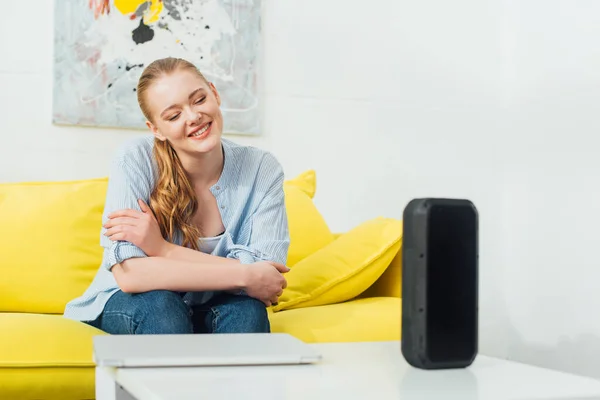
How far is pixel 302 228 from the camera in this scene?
234 cm

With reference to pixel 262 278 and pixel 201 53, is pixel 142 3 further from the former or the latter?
pixel 262 278

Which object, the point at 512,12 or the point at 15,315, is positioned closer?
the point at 15,315

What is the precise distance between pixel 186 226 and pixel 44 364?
0.44 metres

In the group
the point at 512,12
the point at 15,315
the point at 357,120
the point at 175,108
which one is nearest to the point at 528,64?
the point at 512,12

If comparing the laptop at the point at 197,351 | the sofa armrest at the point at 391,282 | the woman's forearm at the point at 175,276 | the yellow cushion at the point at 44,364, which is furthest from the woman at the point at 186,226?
the sofa armrest at the point at 391,282

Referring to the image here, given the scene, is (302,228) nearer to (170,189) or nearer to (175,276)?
(170,189)

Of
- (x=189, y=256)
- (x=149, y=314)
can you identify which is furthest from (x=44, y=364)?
(x=189, y=256)

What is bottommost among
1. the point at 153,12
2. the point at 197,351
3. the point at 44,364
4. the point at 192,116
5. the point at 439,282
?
the point at 44,364

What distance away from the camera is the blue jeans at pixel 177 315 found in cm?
154

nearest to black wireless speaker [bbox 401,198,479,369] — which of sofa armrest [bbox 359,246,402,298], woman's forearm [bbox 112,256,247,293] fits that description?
woman's forearm [bbox 112,256,247,293]

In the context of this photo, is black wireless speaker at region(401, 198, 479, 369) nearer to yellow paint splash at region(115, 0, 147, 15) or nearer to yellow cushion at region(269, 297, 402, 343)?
yellow cushion at region(269, 297, 402, 343)

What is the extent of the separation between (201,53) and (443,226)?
6.39 ft

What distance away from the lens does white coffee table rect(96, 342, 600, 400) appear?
0.90 metres

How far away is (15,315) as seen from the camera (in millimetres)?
1805
